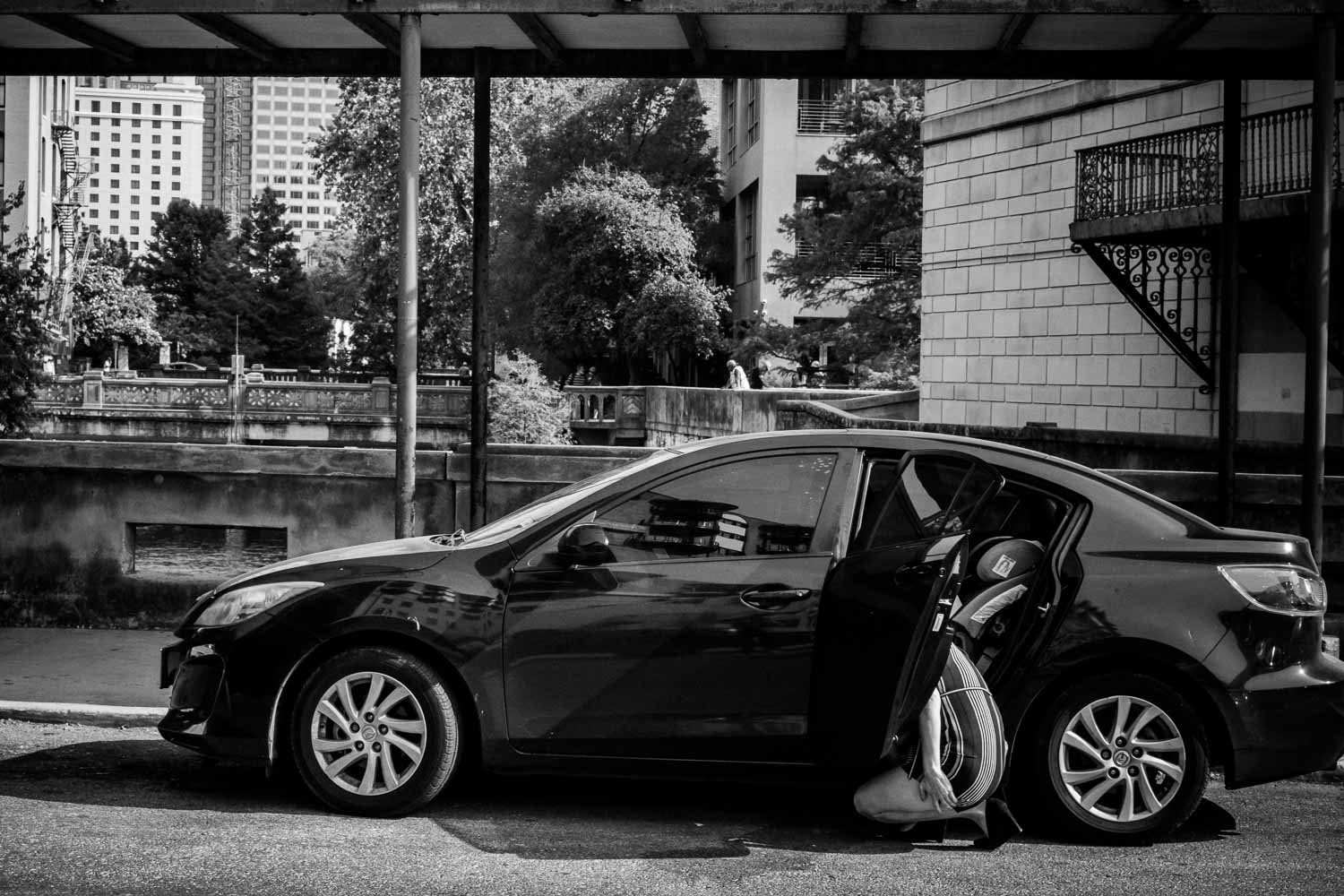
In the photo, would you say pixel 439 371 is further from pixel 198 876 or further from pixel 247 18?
pixel 198 876

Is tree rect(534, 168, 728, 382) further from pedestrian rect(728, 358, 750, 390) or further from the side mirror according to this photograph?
the side mirror

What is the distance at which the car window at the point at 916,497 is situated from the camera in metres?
5.53

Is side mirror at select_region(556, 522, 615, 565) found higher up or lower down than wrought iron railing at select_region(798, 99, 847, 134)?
lower down

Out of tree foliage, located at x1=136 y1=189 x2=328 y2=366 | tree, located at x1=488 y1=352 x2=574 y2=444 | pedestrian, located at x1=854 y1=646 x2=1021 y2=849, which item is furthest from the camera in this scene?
tree foliage, located at x1=136 y1=189 x2=328 y2=366

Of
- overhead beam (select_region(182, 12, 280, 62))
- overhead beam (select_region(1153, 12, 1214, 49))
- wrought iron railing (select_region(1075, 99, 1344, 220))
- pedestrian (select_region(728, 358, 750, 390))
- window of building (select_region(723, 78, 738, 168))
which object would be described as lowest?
pedestrian (select_region(728, 358, 750, 390))

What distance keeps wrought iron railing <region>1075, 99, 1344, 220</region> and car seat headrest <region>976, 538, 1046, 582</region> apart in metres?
11.8

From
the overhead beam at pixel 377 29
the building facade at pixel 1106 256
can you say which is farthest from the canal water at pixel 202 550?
the building facade at pixel 1106 256

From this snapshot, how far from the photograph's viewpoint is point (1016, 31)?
8.84 metres

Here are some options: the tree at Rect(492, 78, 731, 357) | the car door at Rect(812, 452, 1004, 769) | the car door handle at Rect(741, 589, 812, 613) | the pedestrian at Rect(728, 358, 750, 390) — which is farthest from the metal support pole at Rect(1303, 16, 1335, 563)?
the tree at Rect(492, 78, 731, 357)

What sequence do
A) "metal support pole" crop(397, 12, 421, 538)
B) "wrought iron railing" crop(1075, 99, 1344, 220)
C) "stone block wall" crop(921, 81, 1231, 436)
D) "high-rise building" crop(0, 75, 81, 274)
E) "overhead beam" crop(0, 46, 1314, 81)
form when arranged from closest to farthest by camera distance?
"metal support pole" crop(397, 12, 421, 538)
"overhead beam" crop(0, 46, 1314, 81)
"wrought iron railing" crop(1075, 99, 1344, 220)
"stone block wall" crop(921, 81, 1231, 436)
"high-rise building" crop(0, 75, 81, 274)

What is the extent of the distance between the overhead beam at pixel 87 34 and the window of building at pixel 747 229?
4419cm

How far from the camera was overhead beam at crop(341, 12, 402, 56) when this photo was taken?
8672 millimetres

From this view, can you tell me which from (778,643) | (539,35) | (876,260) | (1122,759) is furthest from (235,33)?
(876,260)

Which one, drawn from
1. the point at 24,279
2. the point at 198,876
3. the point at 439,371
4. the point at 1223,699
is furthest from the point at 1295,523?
the point at 439,371
